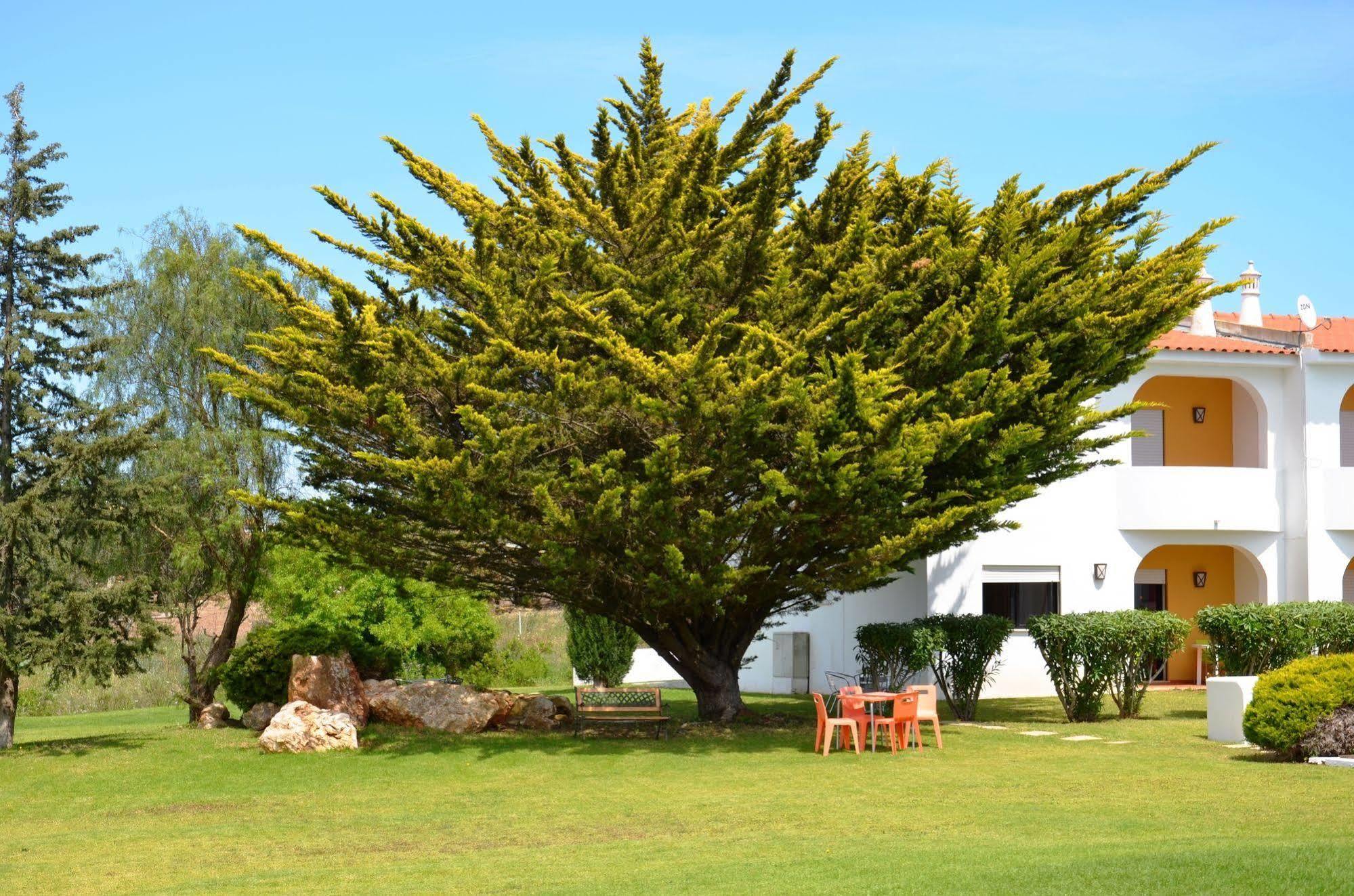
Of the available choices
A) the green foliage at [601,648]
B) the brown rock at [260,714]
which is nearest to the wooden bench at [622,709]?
the brown rock at [260,714]

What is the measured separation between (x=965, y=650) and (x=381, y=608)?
13861 mm

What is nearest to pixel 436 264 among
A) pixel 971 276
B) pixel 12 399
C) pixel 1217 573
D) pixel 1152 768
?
pixel 12 399

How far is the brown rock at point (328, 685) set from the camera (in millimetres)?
20766

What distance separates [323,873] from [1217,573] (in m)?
25.1

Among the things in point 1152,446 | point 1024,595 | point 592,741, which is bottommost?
point 592,741

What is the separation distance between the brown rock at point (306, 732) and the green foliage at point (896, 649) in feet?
27.2

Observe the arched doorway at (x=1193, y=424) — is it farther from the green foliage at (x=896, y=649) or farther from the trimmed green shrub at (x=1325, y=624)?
the green foliage at (x=896, y=649)

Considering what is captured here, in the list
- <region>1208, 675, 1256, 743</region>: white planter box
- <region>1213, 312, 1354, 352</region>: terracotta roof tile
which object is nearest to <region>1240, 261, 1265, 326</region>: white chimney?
<region>1213, 312, 1354, 352</region>: terracotta roof tile

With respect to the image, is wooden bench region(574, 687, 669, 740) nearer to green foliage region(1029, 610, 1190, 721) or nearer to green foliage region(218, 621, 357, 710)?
green foliage region(218, 621, 357, 710)

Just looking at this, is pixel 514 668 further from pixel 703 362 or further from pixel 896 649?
pixel 703 362

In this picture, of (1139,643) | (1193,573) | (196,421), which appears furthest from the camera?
(1193,573)

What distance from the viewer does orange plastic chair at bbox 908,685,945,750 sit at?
724 inches

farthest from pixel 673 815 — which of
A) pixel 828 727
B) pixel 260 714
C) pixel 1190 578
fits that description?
pixel 1190 578

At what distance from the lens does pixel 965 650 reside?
72.5 ft
